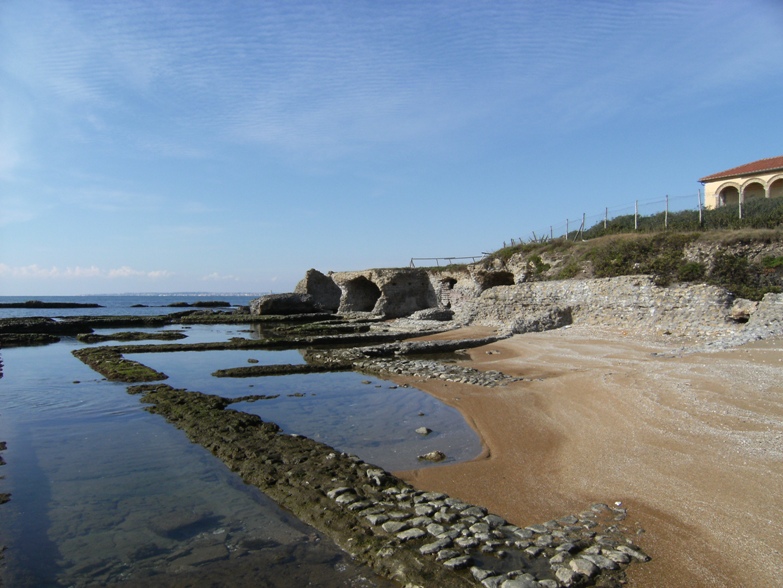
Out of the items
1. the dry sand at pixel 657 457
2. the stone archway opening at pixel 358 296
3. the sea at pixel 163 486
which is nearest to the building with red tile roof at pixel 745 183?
the dry sand at pixel 657 457

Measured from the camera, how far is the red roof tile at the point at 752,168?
2723 centimetres

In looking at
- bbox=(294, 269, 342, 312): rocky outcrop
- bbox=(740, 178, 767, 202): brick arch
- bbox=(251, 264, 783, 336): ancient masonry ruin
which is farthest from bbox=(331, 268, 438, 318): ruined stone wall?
bbox=(740, 178, 767, 202): brick arch

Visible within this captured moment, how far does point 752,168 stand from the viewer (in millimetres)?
28156

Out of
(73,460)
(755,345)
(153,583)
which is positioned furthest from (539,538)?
(755,345)

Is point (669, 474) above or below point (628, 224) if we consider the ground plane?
below

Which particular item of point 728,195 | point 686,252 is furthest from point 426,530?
point 728,195

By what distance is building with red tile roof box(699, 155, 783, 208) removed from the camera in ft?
89.1

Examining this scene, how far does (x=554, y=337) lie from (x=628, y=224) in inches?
536

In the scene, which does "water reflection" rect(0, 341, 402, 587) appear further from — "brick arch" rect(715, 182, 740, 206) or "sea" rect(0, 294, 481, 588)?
"brick arch" rect(715, 182, 740, 206)

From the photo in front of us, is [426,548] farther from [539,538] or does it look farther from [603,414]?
[603,414]

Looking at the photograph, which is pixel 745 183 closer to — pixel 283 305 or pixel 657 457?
pixel 657 457

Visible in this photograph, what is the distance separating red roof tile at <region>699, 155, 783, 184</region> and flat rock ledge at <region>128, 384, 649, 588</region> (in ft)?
97.6

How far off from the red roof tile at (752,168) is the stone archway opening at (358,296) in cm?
2442

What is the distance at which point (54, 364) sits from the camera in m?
17.1
